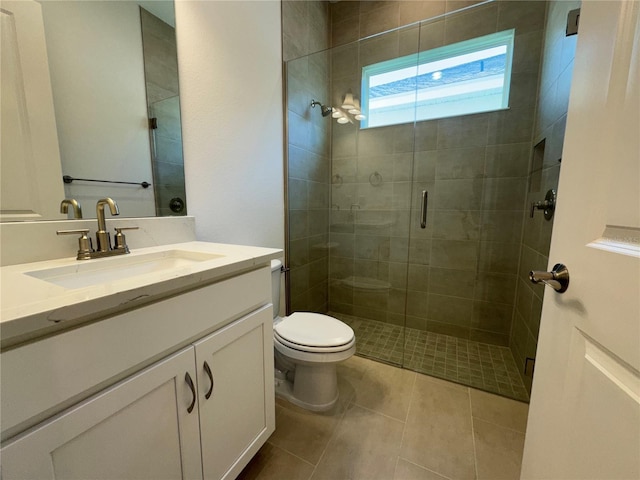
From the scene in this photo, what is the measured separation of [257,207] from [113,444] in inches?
51.1

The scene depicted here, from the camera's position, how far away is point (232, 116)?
146 centimetres

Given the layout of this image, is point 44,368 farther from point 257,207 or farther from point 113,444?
point 257,207

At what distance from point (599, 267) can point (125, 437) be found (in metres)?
1.01

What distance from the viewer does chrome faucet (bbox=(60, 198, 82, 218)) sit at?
2.94ft

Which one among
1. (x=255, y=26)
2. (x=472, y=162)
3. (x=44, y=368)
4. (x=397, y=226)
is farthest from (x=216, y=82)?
(x=472, y=162)

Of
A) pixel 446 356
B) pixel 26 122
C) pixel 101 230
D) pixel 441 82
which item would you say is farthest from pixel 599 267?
pixel 441 82

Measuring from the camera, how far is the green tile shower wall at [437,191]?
1823 millimetres

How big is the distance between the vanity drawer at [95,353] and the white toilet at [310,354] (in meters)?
0.62

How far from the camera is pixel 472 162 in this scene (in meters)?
1.96

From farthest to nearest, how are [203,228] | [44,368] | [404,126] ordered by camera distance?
[404,126] < [203,228] < [44,368]

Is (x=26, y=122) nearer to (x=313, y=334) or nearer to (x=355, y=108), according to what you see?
(x=313, y=334)

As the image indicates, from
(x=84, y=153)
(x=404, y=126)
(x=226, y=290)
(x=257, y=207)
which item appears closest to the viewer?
(x=226, y=290)

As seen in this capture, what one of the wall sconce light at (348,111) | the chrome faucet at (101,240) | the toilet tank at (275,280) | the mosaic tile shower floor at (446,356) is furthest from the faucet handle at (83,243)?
the wall sconce light at (348,111)

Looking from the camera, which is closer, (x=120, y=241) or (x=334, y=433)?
(x=120, y=241)
